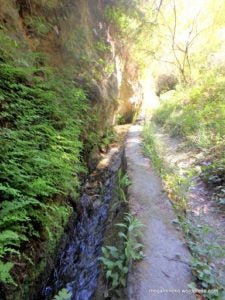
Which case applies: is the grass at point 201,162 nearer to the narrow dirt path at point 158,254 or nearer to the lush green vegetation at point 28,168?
the narrow dirt path at point 158,254

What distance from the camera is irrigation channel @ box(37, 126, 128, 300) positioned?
261 centimetres

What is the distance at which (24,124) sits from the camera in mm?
2898

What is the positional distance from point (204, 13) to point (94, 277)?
13083 mm

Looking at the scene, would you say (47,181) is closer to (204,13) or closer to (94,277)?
(94,277)

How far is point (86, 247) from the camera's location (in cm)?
331

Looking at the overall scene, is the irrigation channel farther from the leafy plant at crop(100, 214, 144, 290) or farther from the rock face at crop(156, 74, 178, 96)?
the rock face at crop(156, 74, 178, 96)

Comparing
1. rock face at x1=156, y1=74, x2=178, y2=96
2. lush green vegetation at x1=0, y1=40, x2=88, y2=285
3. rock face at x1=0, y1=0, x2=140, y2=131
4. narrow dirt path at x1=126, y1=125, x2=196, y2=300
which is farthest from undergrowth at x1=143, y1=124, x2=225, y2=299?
rock face at x1=156, y1=74, x2=178, y2=96

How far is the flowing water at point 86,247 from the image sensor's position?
262 cm

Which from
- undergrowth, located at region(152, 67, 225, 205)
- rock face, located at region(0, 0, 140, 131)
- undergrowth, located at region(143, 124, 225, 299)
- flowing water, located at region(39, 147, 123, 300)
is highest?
rock face, located at region(0, 0, 140, 131)

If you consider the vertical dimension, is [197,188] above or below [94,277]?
above

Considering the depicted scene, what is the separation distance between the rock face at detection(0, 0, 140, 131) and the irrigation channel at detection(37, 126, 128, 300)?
2398mm

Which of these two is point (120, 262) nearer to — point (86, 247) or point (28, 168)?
point (86, 247)

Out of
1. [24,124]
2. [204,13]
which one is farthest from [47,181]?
[204,13]

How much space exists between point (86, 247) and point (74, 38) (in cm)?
577
